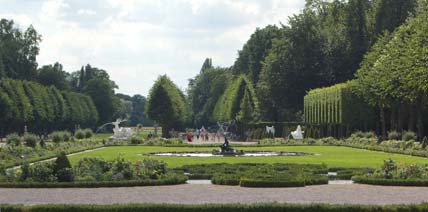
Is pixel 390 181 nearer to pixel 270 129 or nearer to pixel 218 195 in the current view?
pixel 218 195

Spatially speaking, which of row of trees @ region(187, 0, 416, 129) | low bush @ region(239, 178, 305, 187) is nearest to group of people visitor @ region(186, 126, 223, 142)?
row of trees @ region(187, 0, 416, 129)

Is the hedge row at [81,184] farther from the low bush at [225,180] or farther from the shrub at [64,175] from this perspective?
the low bush at [225,180]

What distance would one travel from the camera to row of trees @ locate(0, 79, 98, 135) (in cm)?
8800

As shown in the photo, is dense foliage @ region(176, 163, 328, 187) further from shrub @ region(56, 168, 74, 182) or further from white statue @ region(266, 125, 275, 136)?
white statue @ region(266, 125, 275, 136)

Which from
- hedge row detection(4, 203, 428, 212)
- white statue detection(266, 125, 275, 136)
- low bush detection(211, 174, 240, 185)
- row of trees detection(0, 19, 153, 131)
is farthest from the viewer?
row of trees detection(0, 19, 153, 131)

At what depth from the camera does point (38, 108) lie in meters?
98.8

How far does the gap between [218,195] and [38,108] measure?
82577 millimetres

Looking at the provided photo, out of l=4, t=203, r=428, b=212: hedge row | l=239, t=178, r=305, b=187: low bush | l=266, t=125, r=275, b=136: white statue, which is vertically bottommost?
l=4, t=203, r=428, b=212: hedge row

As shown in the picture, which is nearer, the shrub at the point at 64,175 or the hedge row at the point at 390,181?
the hedge row at the point at 390,181

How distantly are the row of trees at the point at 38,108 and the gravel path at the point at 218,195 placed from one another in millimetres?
66455

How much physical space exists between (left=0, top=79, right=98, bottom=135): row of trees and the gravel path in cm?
6646

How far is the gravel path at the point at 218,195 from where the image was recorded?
18.1m

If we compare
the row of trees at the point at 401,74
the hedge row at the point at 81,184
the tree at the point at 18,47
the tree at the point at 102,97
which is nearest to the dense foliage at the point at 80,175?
the hedge row at the point at 81,184

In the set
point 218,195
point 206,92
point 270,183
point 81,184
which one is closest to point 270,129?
point 270,183
